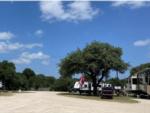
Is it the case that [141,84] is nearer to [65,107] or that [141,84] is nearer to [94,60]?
[94,60]

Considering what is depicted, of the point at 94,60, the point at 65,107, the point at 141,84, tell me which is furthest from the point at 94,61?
the point at 65,107

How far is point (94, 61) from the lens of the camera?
60.6 metres

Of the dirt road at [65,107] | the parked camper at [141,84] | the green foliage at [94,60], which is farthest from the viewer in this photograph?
the green foliage at [94,60]

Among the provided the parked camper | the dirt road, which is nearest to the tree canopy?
the parked camper

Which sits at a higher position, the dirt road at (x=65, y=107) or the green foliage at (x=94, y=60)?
the green foliage at (x=94, y=60)

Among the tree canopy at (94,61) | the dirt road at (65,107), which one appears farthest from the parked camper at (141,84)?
the dirt road at (65,107)

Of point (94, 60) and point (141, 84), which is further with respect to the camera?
point (94, 60)

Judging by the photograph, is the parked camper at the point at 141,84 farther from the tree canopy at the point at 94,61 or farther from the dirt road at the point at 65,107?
the dirt road at the point at 65,107

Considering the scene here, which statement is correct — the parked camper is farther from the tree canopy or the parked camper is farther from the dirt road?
the dirt road

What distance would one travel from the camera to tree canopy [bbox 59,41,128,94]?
60.3m

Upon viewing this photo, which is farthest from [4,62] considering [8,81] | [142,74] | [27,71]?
[142,74]

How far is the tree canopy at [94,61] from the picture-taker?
60.3 metres

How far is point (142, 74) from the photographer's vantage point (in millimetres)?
57844

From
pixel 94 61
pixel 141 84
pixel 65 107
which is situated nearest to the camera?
pixel 65 107
